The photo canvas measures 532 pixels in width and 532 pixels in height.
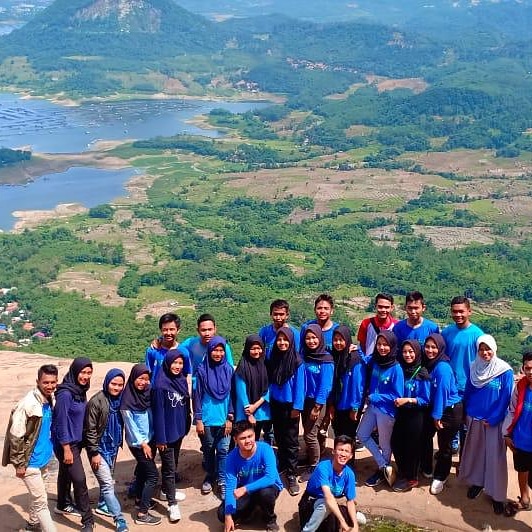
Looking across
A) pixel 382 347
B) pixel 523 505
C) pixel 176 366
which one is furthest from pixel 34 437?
pixel 523 505

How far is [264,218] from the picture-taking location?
5775cm

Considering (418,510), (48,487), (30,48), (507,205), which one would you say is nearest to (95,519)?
(48,487)

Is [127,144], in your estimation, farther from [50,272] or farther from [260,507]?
[260,507]

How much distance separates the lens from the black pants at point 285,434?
665 cm

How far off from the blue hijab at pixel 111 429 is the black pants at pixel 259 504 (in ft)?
3.44

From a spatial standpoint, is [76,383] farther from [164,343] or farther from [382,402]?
[382,402]

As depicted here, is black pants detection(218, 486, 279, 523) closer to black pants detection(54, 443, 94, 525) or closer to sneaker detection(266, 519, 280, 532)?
sneaker detection(266, 519, 280, 532)

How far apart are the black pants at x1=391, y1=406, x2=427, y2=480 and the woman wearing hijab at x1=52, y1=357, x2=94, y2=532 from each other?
2.75 metres

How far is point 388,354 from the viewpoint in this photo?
632 centimetres

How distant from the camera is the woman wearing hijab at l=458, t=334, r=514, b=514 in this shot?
6113mm

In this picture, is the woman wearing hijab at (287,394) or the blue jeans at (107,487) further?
the woman wearing hijab at (287,394)

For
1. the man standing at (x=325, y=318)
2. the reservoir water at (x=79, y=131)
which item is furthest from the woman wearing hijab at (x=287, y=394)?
the reservoir water at (x=79, y=131)

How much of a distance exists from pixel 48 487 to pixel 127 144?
250 ft

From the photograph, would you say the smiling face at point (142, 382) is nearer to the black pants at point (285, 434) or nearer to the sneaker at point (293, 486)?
the black pants at point (285, 434)
